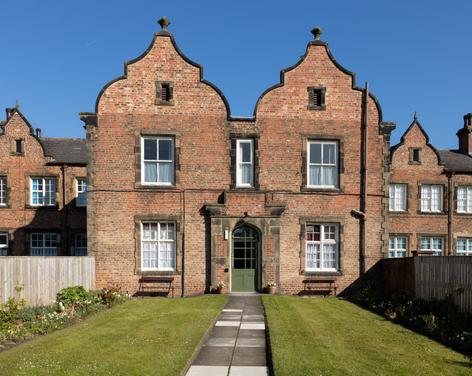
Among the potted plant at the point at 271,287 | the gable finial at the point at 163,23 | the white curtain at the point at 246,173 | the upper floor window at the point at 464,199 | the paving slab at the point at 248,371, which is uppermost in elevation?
the gable finial at the point at 163,23

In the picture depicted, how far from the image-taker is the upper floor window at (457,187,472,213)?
3231 cm

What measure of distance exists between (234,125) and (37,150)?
15473 mm

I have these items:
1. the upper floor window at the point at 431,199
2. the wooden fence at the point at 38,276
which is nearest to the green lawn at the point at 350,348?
the wooden fence at the point at 38,276

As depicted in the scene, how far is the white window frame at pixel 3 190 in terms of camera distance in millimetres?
30078

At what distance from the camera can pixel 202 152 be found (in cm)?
2147

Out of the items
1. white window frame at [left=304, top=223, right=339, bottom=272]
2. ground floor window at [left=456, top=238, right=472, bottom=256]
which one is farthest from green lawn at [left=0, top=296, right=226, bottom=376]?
ground floor window at [left=456, top=238, right=472, bottom=256]

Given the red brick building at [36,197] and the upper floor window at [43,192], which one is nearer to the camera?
the red brick building at [36,197]

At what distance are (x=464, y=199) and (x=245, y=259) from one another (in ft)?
61.1

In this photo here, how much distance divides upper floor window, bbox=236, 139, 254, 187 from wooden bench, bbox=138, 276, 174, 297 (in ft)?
17.3

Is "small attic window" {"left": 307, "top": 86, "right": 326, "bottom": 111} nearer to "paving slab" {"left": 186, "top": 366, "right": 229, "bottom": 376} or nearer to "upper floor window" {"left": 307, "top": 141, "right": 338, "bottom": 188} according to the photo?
"upper floor window" {"left": 307, "top": 141, "right": 338, "bottom": 188}

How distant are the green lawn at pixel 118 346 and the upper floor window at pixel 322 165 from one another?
8.37 m

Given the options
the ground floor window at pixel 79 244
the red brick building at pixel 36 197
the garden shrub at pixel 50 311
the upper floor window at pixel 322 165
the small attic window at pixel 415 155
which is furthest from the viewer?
the small attic window at pixel 415 155

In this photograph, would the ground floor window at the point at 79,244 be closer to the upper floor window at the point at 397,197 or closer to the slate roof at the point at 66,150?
the slate roof at the point at 66,150

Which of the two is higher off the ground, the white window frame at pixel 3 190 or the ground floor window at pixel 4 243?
the white window frame at pixel 3 190
